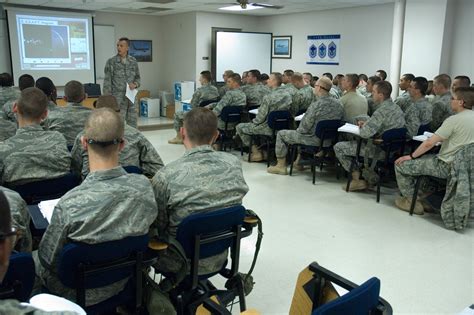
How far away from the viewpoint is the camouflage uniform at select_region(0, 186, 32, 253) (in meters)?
1.88

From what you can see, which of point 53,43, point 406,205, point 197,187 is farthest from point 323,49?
point 197,187

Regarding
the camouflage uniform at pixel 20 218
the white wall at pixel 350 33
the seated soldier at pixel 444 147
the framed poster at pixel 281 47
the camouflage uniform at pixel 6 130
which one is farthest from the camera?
the framed poster at pixel 281 47

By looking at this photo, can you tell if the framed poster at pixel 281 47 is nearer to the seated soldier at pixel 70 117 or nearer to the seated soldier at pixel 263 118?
the seated soldier at pixel 263 118

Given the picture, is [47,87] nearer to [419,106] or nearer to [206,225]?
[206,225]

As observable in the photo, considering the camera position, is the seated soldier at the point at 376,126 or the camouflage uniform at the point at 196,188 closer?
the camouflage uniform at the point at 196,188

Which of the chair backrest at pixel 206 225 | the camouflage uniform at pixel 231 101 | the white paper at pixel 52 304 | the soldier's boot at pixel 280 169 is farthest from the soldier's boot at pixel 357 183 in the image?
the white paper at pixel 52 304

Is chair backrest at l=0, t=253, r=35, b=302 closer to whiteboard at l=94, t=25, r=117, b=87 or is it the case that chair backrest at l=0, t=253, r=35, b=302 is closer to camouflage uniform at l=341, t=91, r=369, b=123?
camouflage uniform at l=341, t=91, r=369, b=123

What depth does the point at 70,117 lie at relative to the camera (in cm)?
380

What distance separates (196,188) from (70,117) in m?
2.18

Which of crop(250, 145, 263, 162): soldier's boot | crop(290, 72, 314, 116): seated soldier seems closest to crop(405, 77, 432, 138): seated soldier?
crop(290, 72, 314, 116): seated soldier

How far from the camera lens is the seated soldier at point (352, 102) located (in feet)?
18.2

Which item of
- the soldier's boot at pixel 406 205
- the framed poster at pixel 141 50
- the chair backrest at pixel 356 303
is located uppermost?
the framed poster at pixel 141 50

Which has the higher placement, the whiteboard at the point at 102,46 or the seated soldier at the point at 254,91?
the whiteboard at the point at 102,46

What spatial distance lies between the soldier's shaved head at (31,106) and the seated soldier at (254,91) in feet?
14.7
